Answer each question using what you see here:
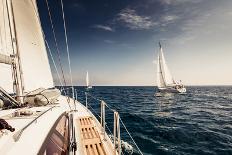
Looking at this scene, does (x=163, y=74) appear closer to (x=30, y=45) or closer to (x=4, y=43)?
(x=30, y=45)

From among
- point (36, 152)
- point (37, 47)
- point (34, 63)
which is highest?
point (37, 47)

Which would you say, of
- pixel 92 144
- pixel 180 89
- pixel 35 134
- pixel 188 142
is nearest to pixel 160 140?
pixel 188 142

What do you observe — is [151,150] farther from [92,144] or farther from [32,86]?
[32,86]

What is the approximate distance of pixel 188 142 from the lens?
11469 millimetres

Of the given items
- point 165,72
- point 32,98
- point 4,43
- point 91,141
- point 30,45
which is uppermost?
point 165,72

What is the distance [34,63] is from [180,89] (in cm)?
6629

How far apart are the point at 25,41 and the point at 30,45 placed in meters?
0.37

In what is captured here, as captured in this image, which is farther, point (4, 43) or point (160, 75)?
point (160, 75)

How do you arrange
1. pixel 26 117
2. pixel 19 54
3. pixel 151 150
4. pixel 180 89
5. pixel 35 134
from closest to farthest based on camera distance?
pixel 35 134, pixel 26 117, pixel 19 54, pixel 151 150, pixel 180 89

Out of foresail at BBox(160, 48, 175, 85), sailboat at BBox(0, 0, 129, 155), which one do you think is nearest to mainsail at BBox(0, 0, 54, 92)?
sailboat at BBox(0, 0, 129, 155)

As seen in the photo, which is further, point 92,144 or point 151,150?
point 151,150

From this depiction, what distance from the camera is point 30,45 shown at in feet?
22.4

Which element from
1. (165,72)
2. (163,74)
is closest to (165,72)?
(165,72)

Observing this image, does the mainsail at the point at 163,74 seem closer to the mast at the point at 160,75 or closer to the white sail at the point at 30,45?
the mast at the point at 160,75
